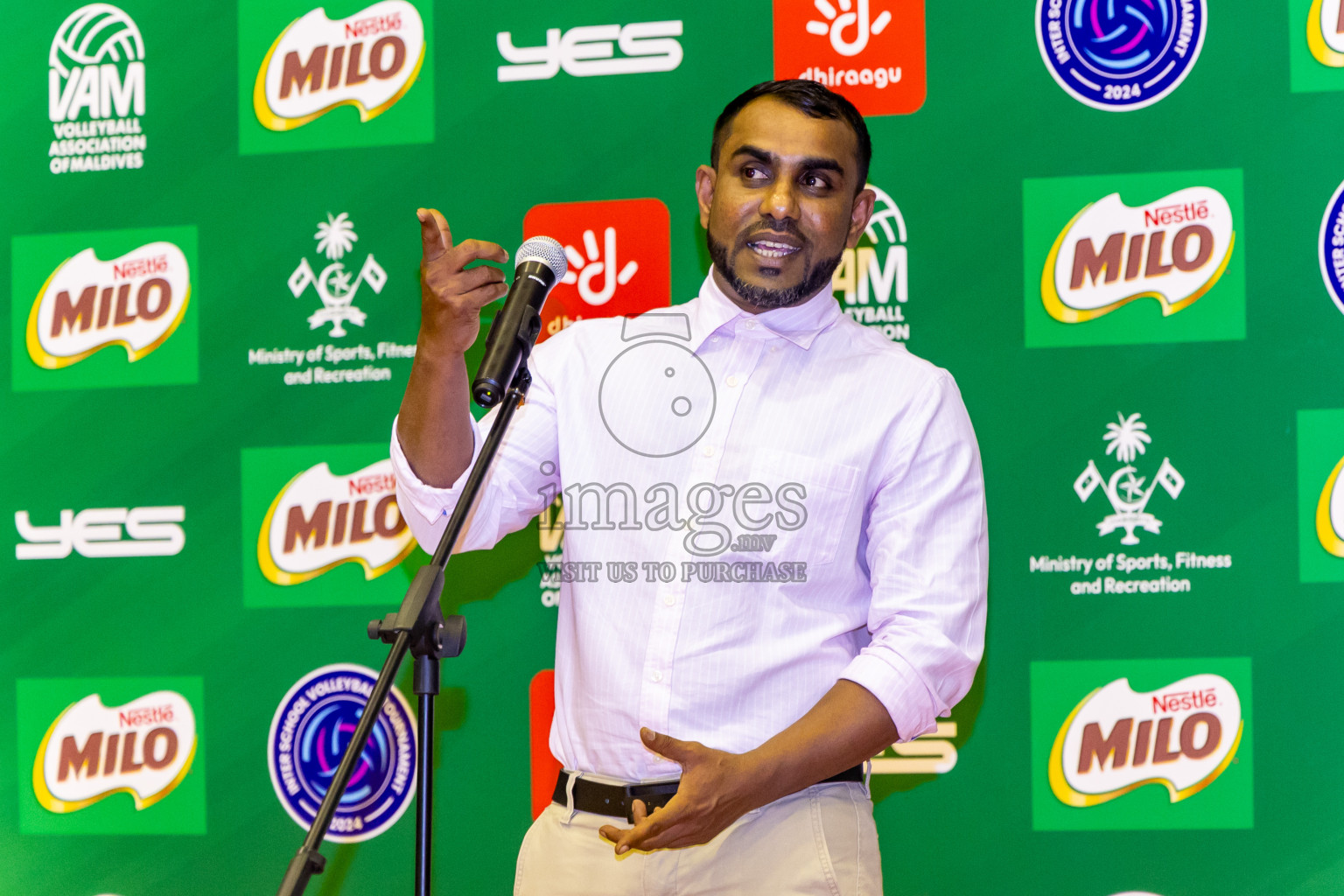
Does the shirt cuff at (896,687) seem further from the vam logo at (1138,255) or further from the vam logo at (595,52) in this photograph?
the vam logo at (595,52)

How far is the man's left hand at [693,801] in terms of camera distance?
117 cm

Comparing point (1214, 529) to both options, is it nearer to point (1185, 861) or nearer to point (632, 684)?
point (1185, 861)

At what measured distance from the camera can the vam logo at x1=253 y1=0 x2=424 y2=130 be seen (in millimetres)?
2414

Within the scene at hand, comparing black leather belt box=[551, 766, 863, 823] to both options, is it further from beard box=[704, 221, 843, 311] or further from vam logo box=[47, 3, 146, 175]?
vam logo box=[47, 3, 146, 175]

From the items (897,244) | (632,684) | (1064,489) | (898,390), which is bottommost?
(632,684)

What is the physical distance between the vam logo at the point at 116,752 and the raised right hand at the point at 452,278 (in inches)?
60.7

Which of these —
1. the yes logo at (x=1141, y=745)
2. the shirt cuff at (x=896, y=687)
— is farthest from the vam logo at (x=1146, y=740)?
the shirt cuff at (x=896, y=687)

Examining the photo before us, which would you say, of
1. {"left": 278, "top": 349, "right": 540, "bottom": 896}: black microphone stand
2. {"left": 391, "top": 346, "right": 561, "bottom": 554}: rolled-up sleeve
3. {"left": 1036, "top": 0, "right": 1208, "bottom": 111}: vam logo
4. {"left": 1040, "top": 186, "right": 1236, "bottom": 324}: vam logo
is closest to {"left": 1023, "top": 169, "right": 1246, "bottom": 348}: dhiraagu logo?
{"left": 1040, "top": 186, "right": 1236, "bottom": 324}: vam logo

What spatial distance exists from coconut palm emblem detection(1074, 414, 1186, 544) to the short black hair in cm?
82

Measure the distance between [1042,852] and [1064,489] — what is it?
2.32 feet

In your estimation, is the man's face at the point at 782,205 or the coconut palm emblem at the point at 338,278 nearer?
the man's face at the point at 782,205

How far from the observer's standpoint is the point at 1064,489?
2.18 meters

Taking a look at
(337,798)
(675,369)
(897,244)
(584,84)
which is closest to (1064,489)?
(897,244)

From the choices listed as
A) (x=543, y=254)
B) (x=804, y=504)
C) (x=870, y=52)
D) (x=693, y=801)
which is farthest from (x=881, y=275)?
(x=693, y=801)
